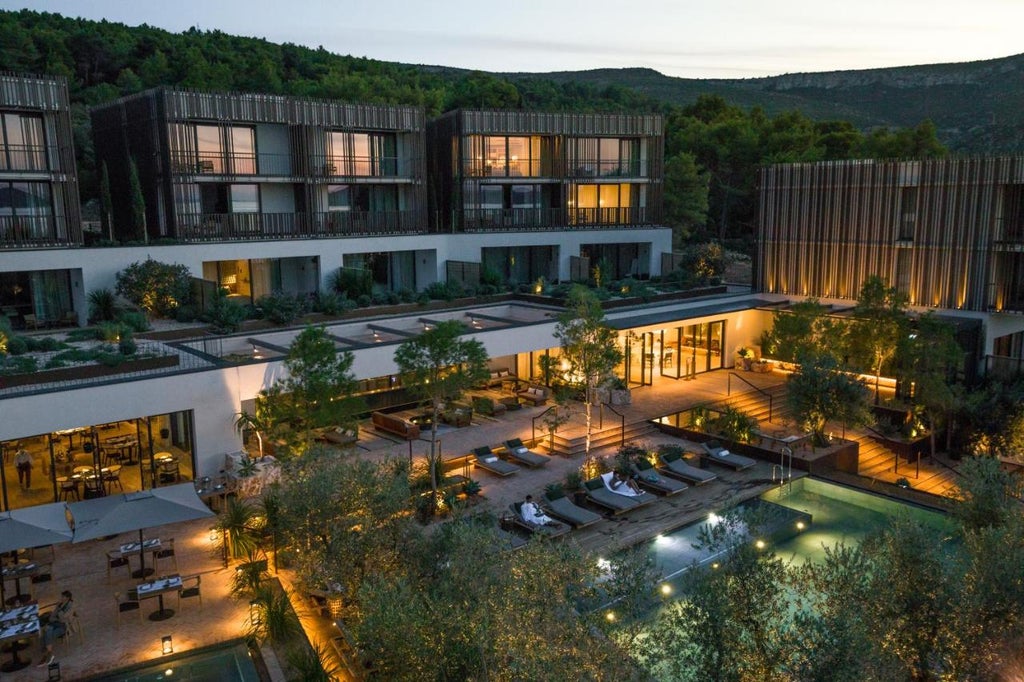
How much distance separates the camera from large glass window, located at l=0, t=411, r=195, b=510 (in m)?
18.3

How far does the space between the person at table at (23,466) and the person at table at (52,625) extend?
536 centimetres

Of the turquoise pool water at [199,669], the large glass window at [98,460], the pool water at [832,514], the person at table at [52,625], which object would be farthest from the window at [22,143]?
the pool water at [832,514]

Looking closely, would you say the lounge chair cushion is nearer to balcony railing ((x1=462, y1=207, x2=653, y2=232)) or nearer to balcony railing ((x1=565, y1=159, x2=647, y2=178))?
balcony railing ((x1=462, y1=207, x2=653, y2=232))

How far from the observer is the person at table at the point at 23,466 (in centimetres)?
1833

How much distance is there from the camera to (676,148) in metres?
63.5

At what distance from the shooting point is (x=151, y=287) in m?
27.4

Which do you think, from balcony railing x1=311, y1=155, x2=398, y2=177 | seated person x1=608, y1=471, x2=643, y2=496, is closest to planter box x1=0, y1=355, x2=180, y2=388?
seated person x1=608, y1=471, x2=643, y2=496

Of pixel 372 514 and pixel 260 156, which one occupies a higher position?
pixel 260 156

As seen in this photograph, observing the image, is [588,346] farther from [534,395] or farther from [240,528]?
[240,528]

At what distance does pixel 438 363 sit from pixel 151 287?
1332 cm

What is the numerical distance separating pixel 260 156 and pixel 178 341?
38.4 feet

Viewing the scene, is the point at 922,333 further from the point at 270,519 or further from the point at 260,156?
the point at 260,156

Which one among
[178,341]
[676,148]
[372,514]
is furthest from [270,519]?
[676,148]

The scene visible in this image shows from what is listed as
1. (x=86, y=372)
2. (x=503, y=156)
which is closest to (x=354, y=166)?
(x=503, y=156)
